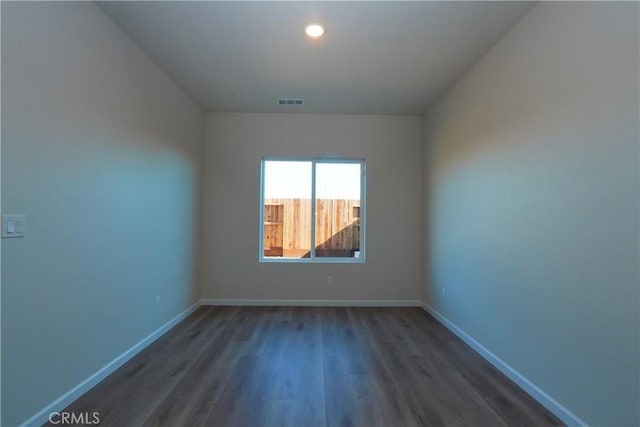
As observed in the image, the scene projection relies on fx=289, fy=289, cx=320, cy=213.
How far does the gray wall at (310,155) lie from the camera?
4129mm

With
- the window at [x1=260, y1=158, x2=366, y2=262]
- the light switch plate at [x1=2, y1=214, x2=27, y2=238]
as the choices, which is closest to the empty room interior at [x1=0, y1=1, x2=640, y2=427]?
the light switch plate at [x1=2, y1=214, x2=27, y2=238]

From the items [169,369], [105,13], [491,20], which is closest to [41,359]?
[169,369]

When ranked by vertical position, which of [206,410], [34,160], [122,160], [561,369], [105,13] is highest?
[105,13]

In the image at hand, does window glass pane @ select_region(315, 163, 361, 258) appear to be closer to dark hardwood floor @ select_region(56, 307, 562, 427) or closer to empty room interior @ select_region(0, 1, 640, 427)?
empty room interior @ select_region(0, 1, 640, 427)

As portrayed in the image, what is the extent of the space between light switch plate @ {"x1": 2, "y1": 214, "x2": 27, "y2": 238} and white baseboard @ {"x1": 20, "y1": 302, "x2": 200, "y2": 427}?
1.04 m

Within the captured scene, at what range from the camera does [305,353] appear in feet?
8.69

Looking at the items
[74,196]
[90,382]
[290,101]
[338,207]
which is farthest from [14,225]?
[338,207]

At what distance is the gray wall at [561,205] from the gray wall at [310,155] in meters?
1.32

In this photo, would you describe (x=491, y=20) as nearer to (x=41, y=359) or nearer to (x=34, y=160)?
(x=34, y=160)

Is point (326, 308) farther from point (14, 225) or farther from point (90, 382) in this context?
point (14, 225)

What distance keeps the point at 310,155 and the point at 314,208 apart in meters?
0.78

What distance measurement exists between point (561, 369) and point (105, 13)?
3.96 meters

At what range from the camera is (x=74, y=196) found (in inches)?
74.7

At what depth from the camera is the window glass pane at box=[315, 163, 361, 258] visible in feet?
14.1
